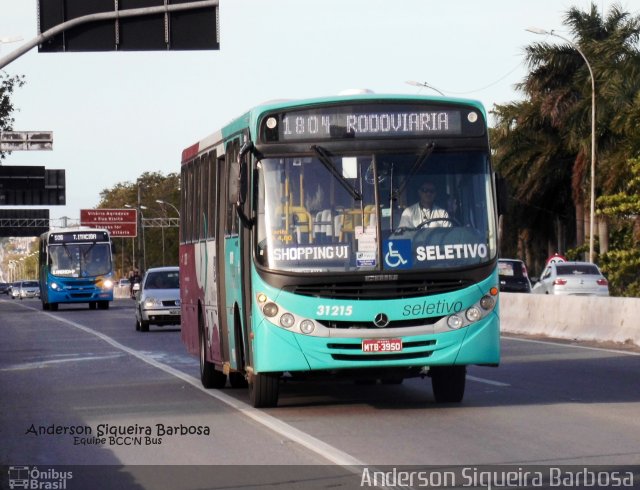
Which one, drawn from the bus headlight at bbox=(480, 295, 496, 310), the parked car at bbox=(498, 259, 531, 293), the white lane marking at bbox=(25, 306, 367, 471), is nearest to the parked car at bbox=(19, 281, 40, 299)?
the parked car at bbox=(498, 259, 531, 293)

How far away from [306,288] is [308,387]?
4.03 m

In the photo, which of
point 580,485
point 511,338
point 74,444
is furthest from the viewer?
point 511,338

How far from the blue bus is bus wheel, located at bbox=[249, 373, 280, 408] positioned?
4616 centimetres

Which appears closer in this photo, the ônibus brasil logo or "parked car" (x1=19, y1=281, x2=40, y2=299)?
the ônibus brasil logo

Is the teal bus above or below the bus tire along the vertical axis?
above

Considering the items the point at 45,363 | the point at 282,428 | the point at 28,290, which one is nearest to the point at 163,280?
the point at 45,363

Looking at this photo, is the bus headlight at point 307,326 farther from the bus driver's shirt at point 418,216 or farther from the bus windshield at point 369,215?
the bus driver's shirt at point 418,216

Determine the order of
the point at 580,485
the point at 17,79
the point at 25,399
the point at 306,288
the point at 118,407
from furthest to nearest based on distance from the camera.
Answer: the point at 17,79 < the point at 25,399 < the point at 118,407 < the point at 306,288 < the point at 580,485

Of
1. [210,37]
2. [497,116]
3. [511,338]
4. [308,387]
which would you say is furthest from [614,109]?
[308,387]

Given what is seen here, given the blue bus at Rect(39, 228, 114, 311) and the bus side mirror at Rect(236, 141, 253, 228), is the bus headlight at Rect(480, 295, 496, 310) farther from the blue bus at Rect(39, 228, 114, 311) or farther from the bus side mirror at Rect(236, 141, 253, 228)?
the blue bus at Rect(39, 228, 114, 311)

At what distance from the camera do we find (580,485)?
9.60 metres

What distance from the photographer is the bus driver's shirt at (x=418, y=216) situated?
48.0 feet

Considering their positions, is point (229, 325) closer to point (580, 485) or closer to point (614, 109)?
point (580, 485)

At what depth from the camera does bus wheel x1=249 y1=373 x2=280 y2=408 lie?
15133mm
